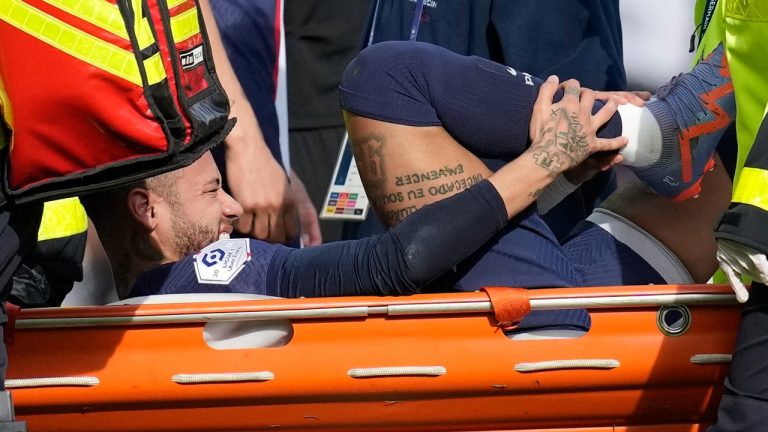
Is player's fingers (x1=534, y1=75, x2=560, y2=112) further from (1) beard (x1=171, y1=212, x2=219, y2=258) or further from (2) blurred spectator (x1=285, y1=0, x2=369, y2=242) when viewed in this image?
(2) blurred spectator (x1=285, y1=0, x2=369, y2=242)

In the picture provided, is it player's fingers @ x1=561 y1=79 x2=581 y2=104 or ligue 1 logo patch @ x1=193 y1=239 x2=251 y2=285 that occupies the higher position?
player's fingers @ x1=561 y1=79 x2=581 y2=104

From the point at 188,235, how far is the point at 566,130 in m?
0.99

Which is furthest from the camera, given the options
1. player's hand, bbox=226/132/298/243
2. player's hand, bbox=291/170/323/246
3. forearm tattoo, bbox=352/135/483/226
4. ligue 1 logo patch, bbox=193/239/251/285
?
player's hand, bbox=291/170/323/246

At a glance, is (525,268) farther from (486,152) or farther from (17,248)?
(17,248)

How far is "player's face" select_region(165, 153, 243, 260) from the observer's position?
2943mm

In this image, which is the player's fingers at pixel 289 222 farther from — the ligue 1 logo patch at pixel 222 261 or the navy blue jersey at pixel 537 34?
the navy blue jersey at pixel 537 34

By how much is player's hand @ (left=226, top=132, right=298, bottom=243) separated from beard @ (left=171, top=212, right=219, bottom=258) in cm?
19

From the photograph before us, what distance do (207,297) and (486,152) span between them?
2.27ft

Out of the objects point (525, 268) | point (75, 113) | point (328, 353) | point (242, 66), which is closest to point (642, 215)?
point (525, 268)

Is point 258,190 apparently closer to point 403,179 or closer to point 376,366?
point 403,179

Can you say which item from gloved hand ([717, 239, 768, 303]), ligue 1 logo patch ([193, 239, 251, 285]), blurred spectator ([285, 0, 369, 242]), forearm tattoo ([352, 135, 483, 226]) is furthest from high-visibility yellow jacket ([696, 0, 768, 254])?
blurred spectator ([285, 0, 369, 242])

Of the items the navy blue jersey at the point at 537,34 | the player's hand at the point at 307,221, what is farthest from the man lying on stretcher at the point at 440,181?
the player's hand at the point at 307,221

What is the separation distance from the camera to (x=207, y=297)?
2535mm

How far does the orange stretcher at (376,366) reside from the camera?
2.37 meters
